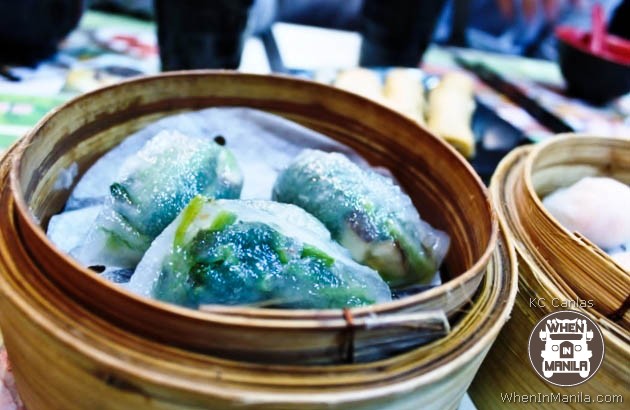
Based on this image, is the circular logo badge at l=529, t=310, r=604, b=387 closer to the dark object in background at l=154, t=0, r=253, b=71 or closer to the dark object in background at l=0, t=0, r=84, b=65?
the dark object in background at l=154, t=0, r=253, b=71

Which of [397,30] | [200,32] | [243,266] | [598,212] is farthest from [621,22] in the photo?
[243,266]

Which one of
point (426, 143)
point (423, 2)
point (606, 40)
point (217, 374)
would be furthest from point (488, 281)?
point (606, 40)

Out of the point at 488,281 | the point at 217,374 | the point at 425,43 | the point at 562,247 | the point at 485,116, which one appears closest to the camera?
the point at 217,374

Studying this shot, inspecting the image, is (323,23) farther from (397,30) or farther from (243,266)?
(243,266)

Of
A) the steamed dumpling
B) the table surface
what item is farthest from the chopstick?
the steamed dumpling

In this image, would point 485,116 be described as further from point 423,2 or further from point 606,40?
point 606,40
